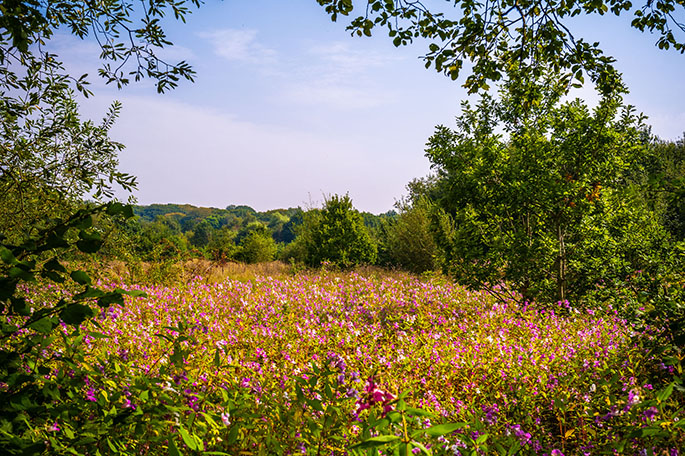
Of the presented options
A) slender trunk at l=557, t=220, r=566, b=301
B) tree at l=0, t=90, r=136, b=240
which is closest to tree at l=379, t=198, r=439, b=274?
slender trunk at l=557, t=220, r=566, b=301

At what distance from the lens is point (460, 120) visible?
6.80m

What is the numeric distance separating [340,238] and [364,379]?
10549 mm

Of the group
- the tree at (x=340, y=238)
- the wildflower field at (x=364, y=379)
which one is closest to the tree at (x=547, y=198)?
the wildflower field at (x=364, y=379)

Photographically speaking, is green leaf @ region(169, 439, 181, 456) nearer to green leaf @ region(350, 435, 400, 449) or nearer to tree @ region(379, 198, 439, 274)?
green leaf @ region(350, 435, 400, 449)

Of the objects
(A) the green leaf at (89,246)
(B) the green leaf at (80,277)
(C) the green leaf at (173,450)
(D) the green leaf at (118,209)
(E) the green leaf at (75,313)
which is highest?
(D) the green leaf at (118,209)

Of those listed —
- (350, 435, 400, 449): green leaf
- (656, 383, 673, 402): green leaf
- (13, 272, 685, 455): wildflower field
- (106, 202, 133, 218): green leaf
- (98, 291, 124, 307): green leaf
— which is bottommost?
(13, 272, 685, 455): wildflower field

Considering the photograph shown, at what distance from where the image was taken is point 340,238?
562 inches

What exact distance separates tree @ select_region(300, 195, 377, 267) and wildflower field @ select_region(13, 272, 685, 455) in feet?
21.6

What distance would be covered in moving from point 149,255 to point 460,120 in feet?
25.4

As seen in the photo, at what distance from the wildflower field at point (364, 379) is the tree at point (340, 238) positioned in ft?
21.6

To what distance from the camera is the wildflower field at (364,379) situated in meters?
1.63

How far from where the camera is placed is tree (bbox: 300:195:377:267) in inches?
565

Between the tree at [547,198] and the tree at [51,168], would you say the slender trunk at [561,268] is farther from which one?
the tree at [51,168]

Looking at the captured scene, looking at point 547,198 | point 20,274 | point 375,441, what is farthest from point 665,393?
point 547,198
